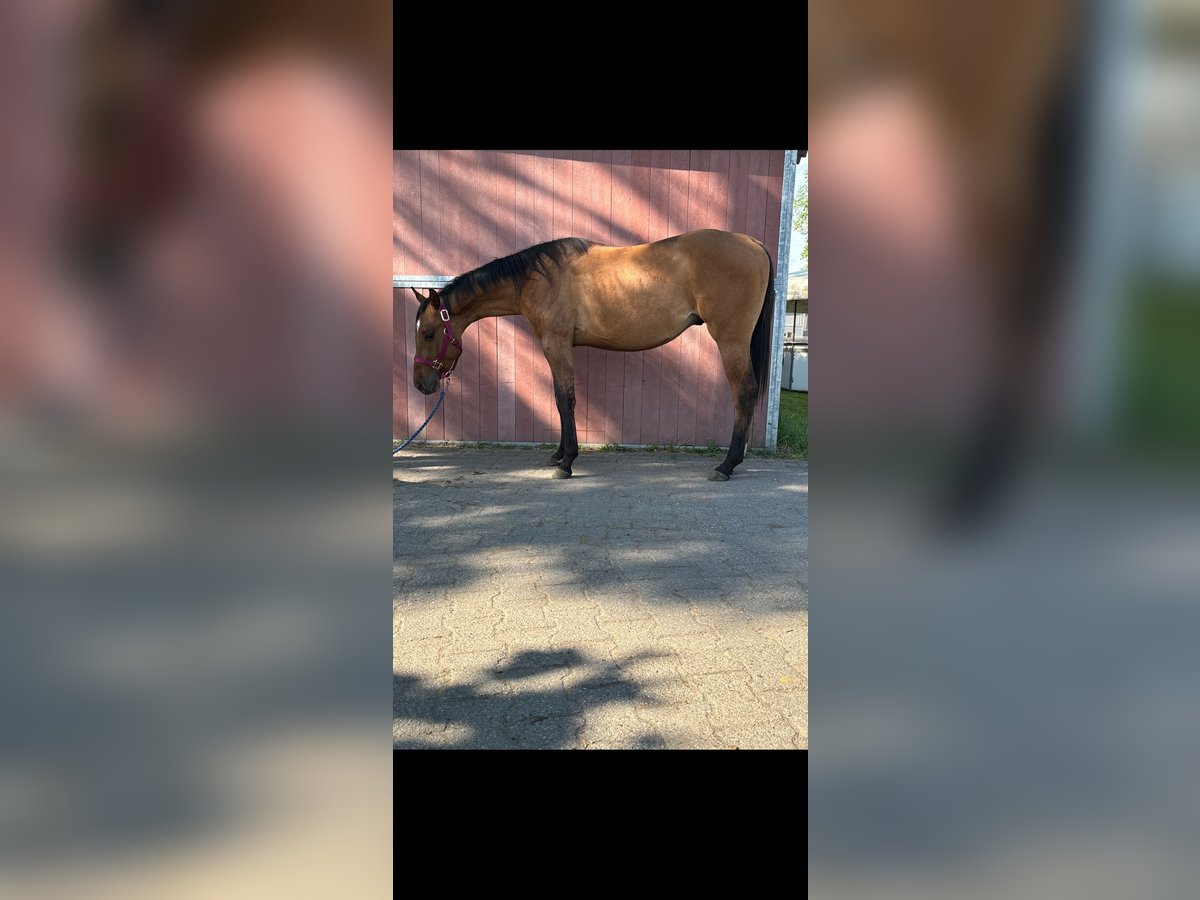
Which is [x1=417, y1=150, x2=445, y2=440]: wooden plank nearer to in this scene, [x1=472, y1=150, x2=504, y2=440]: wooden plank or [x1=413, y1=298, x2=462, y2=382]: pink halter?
[x1=472, y1=150, x2=504, y2=440]: wooden plank

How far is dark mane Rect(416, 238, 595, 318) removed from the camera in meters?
5.38

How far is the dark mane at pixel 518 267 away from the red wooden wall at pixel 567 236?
0.65 meters

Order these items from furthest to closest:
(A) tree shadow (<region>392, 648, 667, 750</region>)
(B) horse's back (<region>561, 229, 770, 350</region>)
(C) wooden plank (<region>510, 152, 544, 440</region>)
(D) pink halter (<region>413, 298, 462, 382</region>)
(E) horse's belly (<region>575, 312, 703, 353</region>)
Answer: (C) wooden plank (<region>510, 152, 544, 440</region>) < (D) pink halter (<region>413, 298, 462, 382</region>) < (E) horse's belly (<region>575, 312, 703, 353</region>) < (B) horse's back (<region>561, 229, 770, 350</region>) < (A) tree shadow (<region>392, 648, 667, 750</region>)

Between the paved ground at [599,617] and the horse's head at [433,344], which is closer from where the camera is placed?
the paved ground at [599,617]

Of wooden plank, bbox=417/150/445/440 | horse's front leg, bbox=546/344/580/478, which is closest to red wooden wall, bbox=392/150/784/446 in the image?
wooden plank, bbox=417/150/445/440

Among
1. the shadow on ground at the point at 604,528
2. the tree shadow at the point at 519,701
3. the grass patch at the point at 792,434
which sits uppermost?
the grass patch at the point at 792,434

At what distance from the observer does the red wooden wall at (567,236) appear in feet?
19.7

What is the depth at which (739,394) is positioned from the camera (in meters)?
5.23
